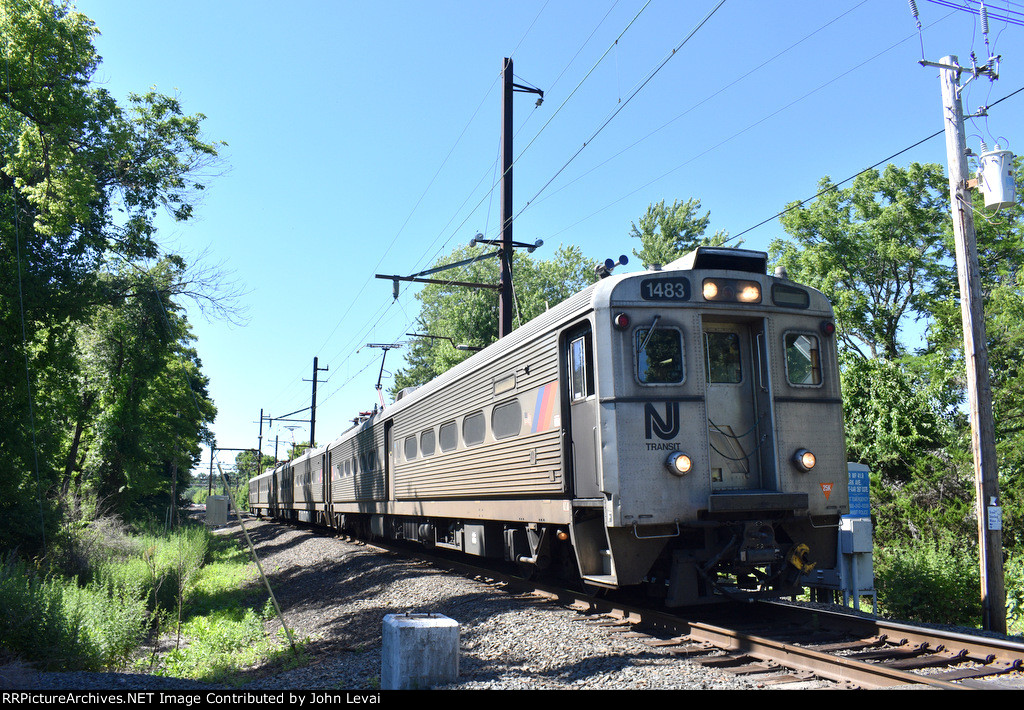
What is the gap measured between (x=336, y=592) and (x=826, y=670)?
27.3 ft

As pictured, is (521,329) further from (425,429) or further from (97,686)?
(97,686)

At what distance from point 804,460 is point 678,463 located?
1.32 meters

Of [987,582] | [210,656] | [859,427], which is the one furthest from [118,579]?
[859,427]

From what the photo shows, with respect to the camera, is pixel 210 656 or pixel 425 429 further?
pixel 425 429

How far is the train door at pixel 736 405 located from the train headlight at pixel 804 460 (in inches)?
10.3

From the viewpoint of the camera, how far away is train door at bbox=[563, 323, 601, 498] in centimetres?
670

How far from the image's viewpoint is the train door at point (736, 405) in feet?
22.7

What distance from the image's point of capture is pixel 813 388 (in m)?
7.16

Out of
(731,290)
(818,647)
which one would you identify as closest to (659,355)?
(731,290)

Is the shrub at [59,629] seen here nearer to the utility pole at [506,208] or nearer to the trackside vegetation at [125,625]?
the trackside vegetation at [125,625]

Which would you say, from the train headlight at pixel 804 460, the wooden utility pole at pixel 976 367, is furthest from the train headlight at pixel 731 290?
the wooden utility pole at pixel 976 367

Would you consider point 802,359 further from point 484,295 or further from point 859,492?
point 484,295

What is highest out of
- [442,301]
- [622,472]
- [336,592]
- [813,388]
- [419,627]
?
[442,301]

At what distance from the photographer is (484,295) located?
128ft
